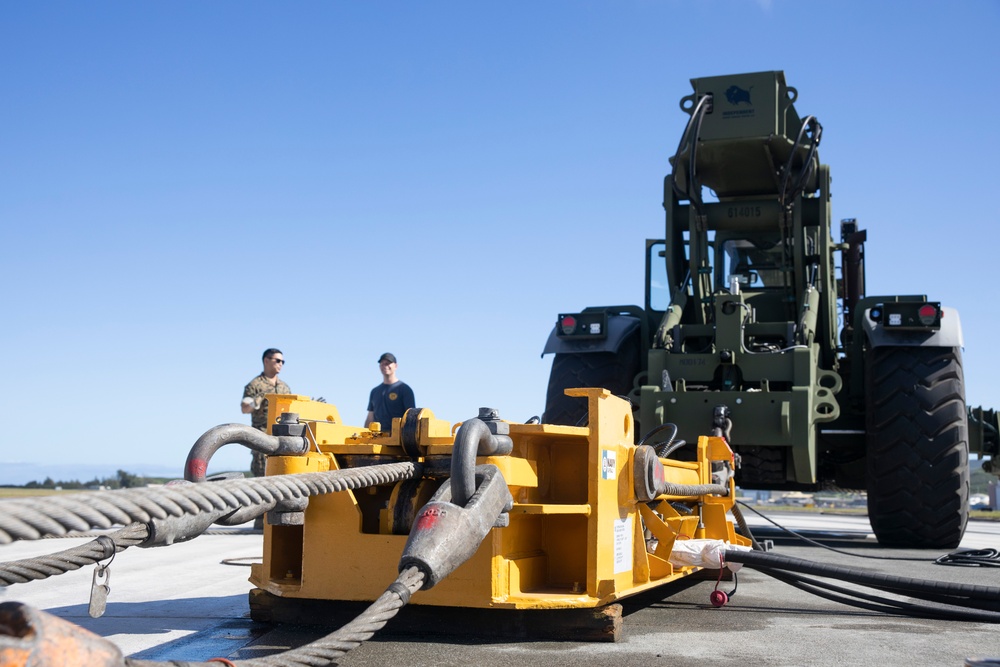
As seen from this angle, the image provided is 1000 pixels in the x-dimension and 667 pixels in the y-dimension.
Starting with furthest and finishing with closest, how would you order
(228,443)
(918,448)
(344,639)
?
1. (918,448)
2. (228,443)
3. (344,639)

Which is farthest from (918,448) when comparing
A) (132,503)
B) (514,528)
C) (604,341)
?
(132,503)

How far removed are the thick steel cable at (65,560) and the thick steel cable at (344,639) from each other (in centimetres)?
73

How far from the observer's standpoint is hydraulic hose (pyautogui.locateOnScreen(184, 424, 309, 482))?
3.25m

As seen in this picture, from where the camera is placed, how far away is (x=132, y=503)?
6.64 feet

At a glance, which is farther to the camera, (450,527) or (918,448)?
(918,448)

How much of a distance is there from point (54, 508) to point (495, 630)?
2291 millimetres

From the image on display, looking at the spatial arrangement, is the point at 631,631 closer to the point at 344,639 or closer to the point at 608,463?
the point at 608,463

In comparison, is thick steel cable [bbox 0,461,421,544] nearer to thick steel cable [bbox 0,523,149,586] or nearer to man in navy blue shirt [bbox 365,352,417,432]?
thick steel cable [bbox 0,523,149,586]

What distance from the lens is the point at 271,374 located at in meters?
8.62

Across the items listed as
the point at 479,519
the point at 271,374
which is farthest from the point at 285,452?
the point at 271,374

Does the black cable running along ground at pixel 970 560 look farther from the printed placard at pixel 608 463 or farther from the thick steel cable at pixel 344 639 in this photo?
the thick steel cable at pixel 344 639

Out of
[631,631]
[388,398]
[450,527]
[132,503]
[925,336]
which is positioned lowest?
[631,631]

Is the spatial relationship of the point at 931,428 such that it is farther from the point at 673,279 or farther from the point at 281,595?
the point at 281,595

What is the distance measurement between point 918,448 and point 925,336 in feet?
2.95
